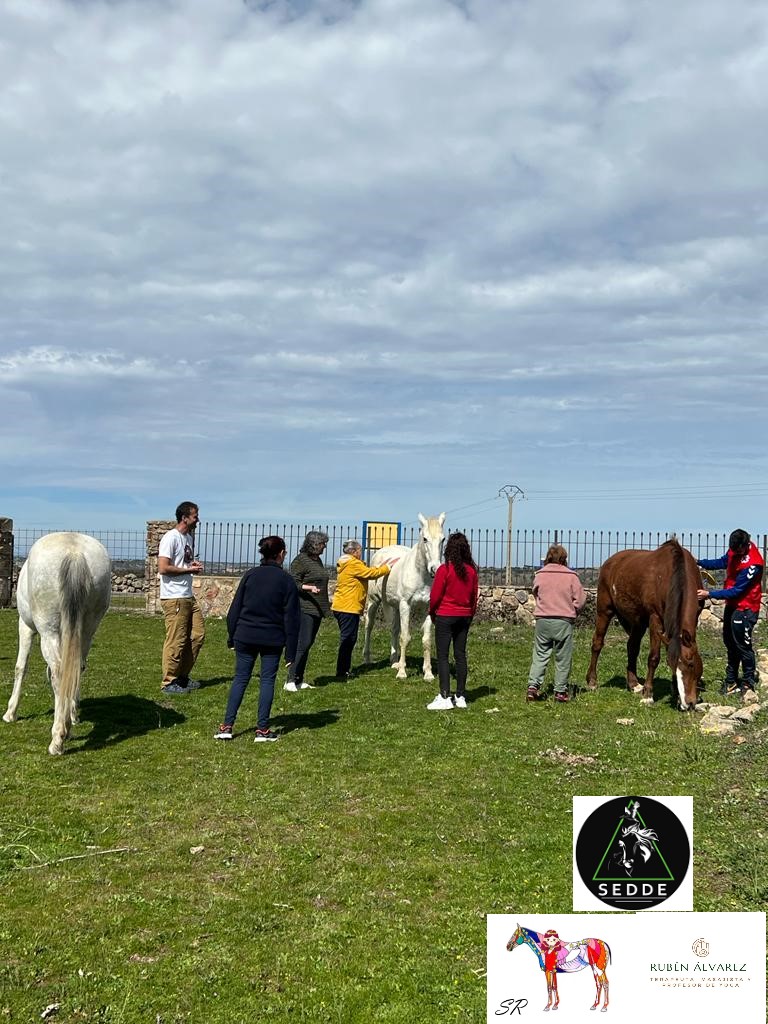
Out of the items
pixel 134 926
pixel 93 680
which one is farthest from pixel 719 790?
pixel 93 680

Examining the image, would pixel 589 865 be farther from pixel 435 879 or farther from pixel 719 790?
pixel 719 790

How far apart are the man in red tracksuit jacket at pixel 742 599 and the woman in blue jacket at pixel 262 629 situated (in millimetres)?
5054

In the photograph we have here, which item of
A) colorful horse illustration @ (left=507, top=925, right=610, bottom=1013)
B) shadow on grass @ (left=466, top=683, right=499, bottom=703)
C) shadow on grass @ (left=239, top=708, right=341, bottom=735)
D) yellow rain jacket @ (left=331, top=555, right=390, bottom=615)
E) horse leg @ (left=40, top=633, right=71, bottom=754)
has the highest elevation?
yellow rain jacket @ (left=331, top=555, right=390, bottom=615)

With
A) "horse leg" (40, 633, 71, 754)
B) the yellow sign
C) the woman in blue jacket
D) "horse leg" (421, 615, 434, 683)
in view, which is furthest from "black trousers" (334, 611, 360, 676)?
the yellow sign

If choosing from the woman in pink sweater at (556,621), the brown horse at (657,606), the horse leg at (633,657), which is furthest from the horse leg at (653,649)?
the woman in pink sweater at (556,621)

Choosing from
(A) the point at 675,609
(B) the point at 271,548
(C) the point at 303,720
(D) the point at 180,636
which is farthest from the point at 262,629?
(A) the point at 675,609

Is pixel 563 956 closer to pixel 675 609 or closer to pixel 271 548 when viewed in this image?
pixel 271 548

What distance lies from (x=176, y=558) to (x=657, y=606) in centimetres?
596

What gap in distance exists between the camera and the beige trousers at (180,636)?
35.3ft

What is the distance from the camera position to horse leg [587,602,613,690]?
11805 mm

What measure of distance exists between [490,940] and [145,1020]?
1.90 m

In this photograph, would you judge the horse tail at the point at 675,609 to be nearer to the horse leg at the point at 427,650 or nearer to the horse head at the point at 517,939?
the horse leg at the point at 427,650

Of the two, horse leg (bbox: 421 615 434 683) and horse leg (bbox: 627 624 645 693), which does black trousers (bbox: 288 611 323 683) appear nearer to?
horse leg (bbox: 421 615 434 683)

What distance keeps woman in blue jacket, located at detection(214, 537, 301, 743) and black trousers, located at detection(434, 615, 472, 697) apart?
227cm
